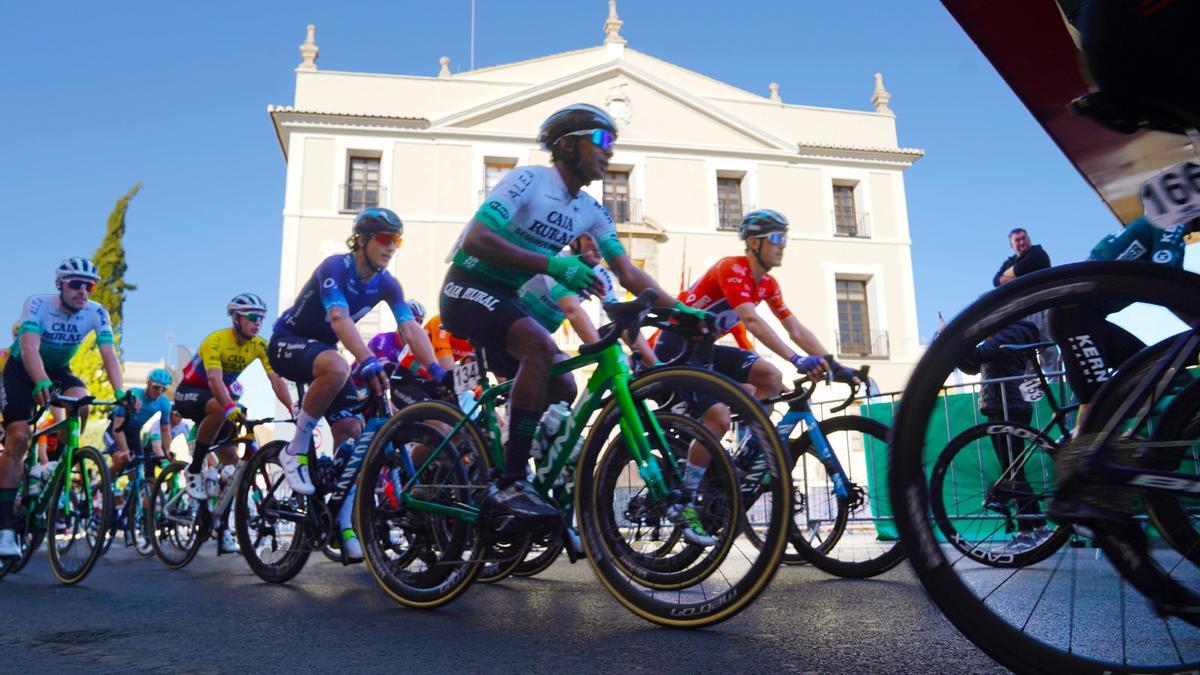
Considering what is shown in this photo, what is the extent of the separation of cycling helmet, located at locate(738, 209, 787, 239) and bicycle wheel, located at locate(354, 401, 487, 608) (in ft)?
8.30

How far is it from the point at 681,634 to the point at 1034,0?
15.6 feet

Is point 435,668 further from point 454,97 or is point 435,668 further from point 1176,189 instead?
point 454,97

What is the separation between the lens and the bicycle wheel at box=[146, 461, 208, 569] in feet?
21.1

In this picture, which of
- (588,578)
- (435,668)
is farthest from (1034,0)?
(435,668)

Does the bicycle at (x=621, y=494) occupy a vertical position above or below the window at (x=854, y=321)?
below

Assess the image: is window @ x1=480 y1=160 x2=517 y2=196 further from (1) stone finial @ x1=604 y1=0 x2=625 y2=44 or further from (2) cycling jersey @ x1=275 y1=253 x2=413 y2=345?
(2) cycling jersey @ x1=275 y1=253 x2=413 y2=345

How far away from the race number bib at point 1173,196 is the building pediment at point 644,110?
2582cm

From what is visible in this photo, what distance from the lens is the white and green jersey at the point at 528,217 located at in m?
3.55

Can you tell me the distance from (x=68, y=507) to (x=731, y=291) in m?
4.48

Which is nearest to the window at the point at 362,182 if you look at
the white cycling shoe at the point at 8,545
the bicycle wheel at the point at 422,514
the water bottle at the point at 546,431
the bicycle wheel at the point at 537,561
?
the white cycling shoe at the point at 8,545

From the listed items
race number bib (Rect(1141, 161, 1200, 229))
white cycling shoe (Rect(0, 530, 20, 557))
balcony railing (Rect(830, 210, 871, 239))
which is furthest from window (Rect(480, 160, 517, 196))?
race number bib (Rect(1141, 161, 1200, 229))

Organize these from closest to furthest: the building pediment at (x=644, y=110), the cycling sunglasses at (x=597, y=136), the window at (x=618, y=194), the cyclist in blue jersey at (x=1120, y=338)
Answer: the cyclist in blue jersey at (x=1120, y=338) → the cycling sunglasses at (x=597, y=136) → the window at (x=618, y=194) → the building pediment at (x=644, y=110)

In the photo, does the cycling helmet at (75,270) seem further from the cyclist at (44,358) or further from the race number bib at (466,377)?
the race number bib at (466,377)

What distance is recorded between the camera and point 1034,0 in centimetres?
544
